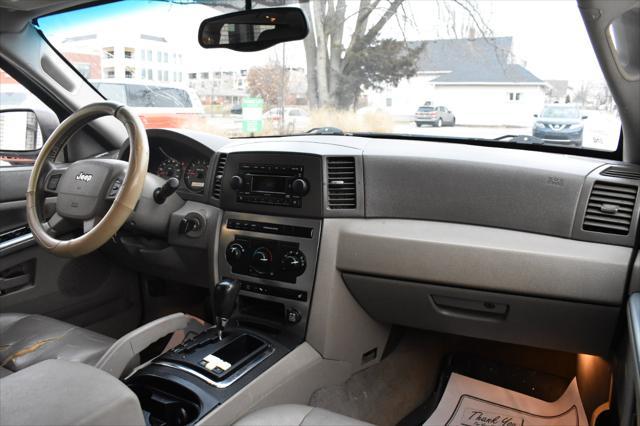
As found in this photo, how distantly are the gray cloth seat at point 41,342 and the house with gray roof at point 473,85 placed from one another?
5.65ft

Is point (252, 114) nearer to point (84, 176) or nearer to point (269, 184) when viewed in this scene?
point (269, 184)

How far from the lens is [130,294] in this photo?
10.1ft

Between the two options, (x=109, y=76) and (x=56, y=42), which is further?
(x=109, y=76)

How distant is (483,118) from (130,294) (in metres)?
2.16

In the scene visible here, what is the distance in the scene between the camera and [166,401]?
169 centimetres

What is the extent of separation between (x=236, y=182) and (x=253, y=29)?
2.17ft

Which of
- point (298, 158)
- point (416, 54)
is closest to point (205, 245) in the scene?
point (298, 158)

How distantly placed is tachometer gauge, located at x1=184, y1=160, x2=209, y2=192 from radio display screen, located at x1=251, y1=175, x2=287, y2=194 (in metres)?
0.38

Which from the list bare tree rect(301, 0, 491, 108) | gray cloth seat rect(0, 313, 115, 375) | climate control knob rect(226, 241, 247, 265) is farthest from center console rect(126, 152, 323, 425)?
bare tree rect(301, 0, 491, 108)

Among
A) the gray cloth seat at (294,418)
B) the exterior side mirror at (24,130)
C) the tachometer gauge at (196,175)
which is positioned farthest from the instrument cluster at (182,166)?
the gray cloth seat at (294,418)

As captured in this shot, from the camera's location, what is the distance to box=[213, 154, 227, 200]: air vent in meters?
2.40

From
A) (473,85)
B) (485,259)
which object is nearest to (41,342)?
(485,259)

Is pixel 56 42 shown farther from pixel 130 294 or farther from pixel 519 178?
pixel 519 178

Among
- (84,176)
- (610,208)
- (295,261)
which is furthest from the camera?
(295,261)
